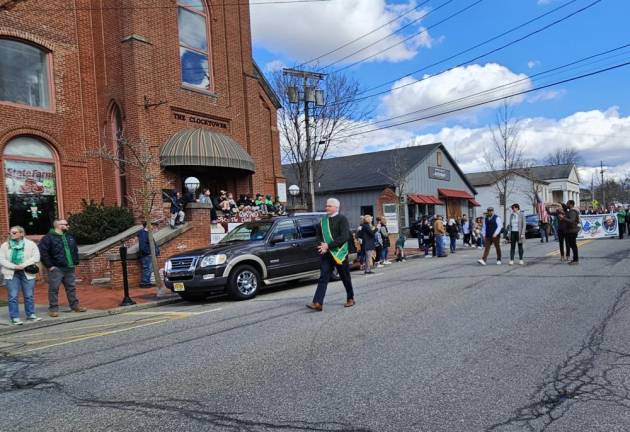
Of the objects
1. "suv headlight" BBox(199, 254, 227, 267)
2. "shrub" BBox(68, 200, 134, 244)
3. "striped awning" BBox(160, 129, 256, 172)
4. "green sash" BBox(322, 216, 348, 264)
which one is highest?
"striped awning" BBox(160, 129, 256, 172)

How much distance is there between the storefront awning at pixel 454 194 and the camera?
1534 inches

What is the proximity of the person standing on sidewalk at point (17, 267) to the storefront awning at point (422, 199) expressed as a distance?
89.2 ft

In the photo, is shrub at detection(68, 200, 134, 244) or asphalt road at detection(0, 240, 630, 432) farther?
shrub at detection(68, 200, 134, 244)

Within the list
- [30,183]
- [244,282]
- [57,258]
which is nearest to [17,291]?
[57,258]

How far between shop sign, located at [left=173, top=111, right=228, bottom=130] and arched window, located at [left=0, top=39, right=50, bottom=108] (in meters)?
4.26

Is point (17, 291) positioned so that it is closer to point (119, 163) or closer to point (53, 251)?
point (53, 251)

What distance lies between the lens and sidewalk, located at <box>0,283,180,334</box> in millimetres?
8786

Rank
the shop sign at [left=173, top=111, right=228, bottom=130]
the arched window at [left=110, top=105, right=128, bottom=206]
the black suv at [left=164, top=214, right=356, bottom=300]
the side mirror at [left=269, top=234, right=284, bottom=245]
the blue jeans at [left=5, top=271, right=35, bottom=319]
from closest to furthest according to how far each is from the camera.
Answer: the blue jeans at [left=5, top=271, right=35, bottom=319] < the black suv at [left=164, top=214, right=356, bottom=300] < the side mirror at [left=269, top=234, right=284, bottom=245] < the arched window at [left=110, top=105, right=128, bottom=206] < the shop sign at [left=173, top=111, right=228, bottom=130]

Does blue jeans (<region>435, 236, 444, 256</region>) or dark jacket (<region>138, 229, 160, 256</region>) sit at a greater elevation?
dark jacket (<region>138, 229, 160, 256</region>)

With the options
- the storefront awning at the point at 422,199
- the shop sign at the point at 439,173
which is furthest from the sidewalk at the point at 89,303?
the shop sign at the point at 439,173

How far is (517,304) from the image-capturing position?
7.60 meters

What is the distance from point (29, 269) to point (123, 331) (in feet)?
8.11

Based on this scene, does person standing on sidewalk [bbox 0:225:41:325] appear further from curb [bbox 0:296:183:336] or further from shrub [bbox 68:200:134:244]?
shrub [bbox 68:200:134:244]

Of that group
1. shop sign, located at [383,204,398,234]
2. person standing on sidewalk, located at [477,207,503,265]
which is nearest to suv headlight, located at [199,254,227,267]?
person standing on sidewalk, located at [477,207,503,265]
